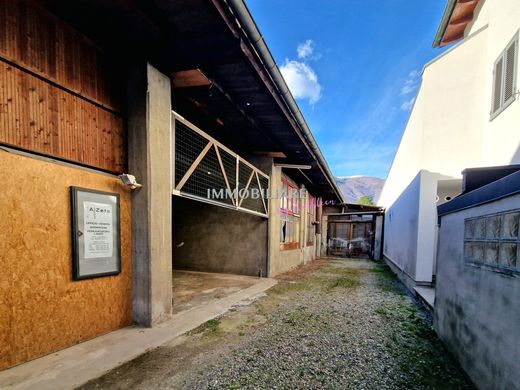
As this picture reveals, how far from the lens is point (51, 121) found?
2.54 m

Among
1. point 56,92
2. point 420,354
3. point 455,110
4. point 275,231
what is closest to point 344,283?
point 275,231

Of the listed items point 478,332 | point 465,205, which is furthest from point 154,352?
point 465,205

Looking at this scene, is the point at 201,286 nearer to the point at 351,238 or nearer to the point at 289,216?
the point at 289,216

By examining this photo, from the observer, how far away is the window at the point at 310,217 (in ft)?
38.6

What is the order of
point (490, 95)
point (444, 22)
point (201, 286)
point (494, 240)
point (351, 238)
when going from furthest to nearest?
point (351, 238) → point (444, 22) → point (201, 286) → point (490, 95) → point (494, 240)

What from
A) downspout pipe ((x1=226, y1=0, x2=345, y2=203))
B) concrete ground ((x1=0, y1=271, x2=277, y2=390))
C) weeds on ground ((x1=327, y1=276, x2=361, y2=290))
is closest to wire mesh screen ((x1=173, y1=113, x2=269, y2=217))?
downspout pipe ((x1=226, y1=0, x2=345, y2=203))

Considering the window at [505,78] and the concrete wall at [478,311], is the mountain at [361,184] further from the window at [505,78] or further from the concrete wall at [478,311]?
the concrete wall at [478,311]

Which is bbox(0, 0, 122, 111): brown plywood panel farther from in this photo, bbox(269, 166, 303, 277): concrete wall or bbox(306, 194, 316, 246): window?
bbox(306, 194, 316, 246): window

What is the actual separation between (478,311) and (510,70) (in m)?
4.52

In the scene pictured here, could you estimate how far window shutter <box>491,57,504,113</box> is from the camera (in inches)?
178

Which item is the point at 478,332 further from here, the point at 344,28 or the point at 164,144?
the point at 344,28

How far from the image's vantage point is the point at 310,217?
479 inches

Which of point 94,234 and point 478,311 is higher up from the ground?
point 94,234

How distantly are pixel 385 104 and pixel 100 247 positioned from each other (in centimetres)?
3313
